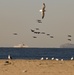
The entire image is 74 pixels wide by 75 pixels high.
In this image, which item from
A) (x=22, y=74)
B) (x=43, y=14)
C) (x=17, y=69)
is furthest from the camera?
(x=43, y=14)

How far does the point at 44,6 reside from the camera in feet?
102

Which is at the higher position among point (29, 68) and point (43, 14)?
point (43, 14)

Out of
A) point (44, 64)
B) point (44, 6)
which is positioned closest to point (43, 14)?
point (44, 6)

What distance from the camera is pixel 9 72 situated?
26.3 metres

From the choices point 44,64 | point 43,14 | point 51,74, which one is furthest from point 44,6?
point 51,74

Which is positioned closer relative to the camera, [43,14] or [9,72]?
[9,72]

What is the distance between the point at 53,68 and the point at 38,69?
124 centimetres

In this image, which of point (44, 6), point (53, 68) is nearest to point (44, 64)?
point (53, 68)

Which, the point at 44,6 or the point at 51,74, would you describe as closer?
the point at 51,74

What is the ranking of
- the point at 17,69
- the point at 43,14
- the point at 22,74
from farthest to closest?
the point at 43,14
the point at 17,69
the point at 22,74

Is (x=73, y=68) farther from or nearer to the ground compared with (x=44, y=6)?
nearer to the ground

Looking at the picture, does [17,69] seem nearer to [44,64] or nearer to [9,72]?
[9,72]

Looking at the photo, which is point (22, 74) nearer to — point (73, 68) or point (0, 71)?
point (0, 71)

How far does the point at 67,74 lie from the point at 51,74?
A: 3.24ft
